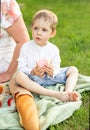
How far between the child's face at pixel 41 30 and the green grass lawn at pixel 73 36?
593mm

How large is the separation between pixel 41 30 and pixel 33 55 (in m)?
0.23

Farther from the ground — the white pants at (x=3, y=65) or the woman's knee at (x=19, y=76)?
the woman's knee at (x=19, y=76)

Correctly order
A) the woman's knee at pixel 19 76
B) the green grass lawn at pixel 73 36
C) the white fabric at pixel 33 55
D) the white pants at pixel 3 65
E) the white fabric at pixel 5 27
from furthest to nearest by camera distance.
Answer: the white pants at pixel 3 65 < the white fabric at pixel 5 27 < the white fabric at pixel 33 55 < the woman's knee at pixel 19 76 < the green grass lawn at pixel 73 36

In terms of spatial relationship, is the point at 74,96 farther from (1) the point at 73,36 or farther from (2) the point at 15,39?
(1) the point at 73,36

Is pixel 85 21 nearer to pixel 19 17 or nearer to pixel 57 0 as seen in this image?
pixel 57 0

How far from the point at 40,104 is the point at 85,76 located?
0.79 m

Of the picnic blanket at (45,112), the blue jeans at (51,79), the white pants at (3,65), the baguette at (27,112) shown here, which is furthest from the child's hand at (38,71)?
the white pants at (3,65)

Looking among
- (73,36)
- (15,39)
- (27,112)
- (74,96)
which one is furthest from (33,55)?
(73,36)

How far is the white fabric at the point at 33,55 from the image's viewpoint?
4234 mm

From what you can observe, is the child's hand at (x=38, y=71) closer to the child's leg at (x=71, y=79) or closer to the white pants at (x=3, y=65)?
the child's leg at (x=71, y=79)

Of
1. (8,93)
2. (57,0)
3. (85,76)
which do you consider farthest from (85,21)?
(8,93)

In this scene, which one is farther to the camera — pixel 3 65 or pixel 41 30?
pixel 3 65

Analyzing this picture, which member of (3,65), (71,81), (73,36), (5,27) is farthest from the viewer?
(73,36)

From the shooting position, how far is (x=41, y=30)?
4211 millimetres
